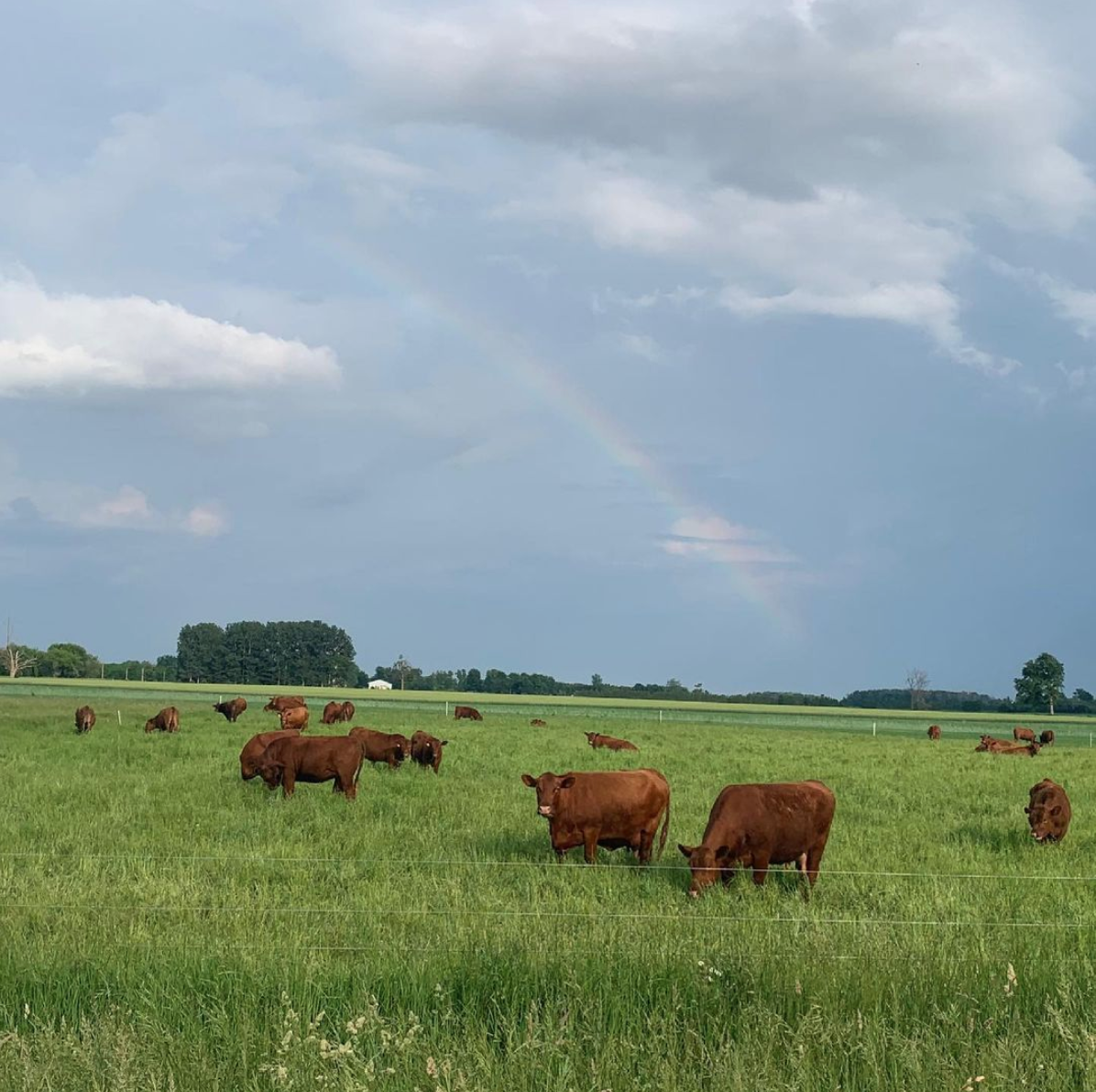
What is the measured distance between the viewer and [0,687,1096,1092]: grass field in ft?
20.0

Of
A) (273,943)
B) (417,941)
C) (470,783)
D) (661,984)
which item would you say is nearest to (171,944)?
(273,943)

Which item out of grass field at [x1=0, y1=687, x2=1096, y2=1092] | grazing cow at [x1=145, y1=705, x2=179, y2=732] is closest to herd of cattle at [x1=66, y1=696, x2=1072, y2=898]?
grass field at [x1=0, y1=687, x2=1096, y2=1092]

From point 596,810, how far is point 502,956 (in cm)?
700

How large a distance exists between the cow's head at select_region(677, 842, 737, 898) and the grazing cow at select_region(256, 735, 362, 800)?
406 inches

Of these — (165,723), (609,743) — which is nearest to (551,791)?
(609,743)

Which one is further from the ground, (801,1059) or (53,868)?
(801,1059)

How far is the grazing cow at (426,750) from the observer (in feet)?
92.7

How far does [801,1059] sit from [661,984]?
1400 millimetres

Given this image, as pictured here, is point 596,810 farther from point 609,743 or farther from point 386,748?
point 609,743

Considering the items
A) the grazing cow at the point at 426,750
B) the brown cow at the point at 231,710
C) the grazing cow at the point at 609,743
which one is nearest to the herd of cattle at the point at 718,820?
the grazing cow at the point at 426,750

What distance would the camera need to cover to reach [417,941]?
31.0ft

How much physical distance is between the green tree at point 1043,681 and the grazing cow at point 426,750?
16287 centimetres

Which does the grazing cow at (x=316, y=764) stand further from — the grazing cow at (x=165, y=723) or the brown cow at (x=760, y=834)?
the grazing cow at (x=165, y=723)

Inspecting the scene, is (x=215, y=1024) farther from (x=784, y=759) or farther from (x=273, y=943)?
(x=784, y=759)
